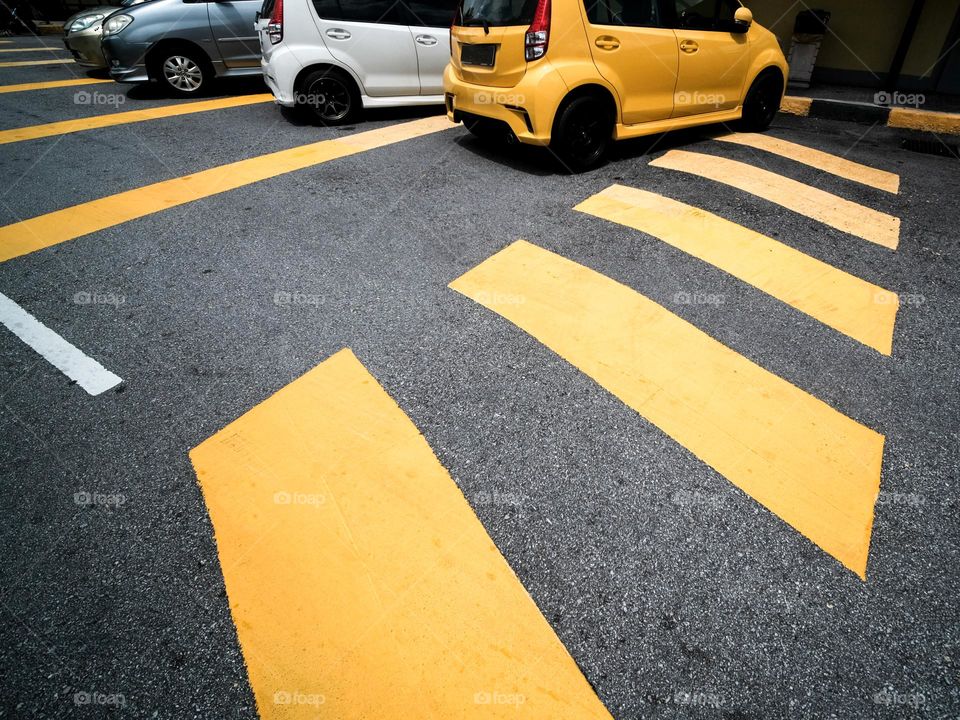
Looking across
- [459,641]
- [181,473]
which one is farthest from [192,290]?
[459,641]

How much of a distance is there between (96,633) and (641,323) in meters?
2.98

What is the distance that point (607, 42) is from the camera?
4.84 m

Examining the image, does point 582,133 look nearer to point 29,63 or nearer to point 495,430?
point 495,430

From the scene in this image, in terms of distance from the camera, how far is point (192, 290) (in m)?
3.49

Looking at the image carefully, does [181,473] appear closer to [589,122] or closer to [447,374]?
[447,374]

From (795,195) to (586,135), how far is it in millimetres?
2051

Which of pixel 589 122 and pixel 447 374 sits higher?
pixel 589 122

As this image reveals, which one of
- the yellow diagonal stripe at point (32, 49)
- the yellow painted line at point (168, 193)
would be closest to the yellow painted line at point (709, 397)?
the yellow painted line at point (168, 193)

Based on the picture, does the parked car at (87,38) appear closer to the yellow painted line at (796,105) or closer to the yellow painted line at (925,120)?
the yellow painted line at (796,105)

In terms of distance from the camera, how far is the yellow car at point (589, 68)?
4652mm

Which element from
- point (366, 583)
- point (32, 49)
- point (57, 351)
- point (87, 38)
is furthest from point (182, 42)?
point (366, 583)

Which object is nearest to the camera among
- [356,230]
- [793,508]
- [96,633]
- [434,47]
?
[96,633]

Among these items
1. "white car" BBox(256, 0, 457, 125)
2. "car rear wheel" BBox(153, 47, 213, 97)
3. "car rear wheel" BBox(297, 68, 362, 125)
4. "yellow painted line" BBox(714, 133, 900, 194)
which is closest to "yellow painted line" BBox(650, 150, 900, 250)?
"yellow painted line" BBox(714, 133, 900, 194)

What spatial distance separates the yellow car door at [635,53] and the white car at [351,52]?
117 inches
